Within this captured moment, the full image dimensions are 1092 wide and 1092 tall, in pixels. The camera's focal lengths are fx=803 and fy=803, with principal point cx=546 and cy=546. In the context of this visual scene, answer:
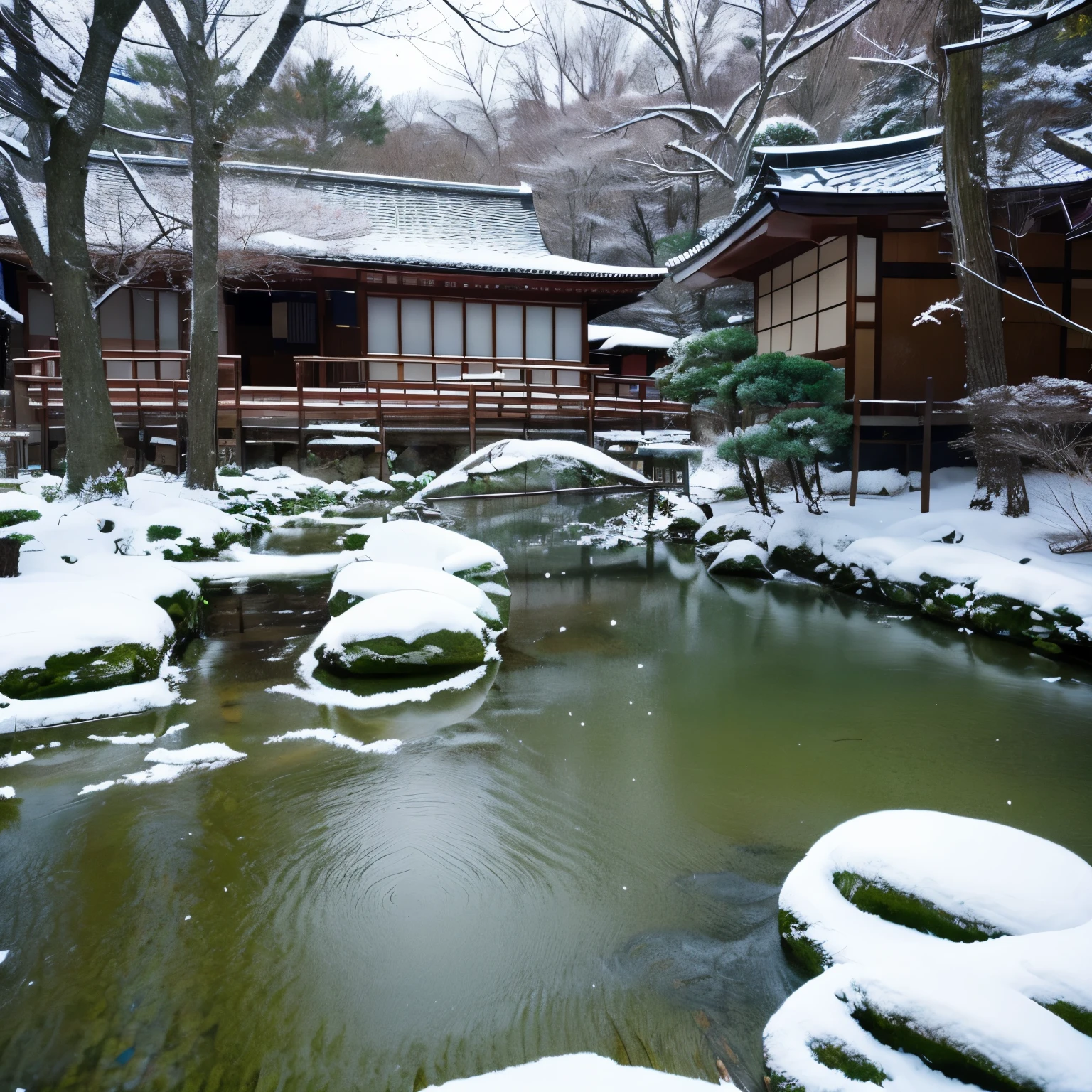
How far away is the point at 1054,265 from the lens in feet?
41.5

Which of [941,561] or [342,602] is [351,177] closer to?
[342,602]

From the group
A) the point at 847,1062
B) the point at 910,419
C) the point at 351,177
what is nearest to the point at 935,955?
the point at 847,1062

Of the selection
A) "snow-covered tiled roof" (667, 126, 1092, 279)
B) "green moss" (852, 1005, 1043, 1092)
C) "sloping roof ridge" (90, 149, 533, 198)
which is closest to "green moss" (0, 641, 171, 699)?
"green moss" (852, 1005, 1043, 1092)

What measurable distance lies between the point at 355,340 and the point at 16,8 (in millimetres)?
11547

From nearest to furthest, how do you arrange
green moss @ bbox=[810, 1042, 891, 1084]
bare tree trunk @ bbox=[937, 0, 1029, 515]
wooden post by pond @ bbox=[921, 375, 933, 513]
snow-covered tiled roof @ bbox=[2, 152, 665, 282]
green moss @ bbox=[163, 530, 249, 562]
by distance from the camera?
green moss @ bbox=[810, 1042, 891, 1084] → green moss @ bbox=[163, 530, 249, 562] → bare tree trunk @ bbox=[937, 0, 1029, 515] → wooden post by pond @ bbox=[921, 375, 933, 513] → snow-covered tiled roof @ bbox=[2, 152, 665, 282]

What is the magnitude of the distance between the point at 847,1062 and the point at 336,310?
21094mm

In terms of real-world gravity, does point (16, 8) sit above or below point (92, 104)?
above

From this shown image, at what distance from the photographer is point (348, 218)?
19.9 meters

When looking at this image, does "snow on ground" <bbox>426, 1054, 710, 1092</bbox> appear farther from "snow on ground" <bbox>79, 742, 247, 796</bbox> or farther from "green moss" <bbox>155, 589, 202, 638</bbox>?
"green moss" <bbox>155, 589, 202, 638</bbox>

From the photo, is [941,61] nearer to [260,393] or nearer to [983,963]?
[983,963]

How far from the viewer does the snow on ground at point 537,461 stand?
10.8 m

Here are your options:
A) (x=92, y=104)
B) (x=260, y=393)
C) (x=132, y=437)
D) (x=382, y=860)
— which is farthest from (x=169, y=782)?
(x=132, y=437)

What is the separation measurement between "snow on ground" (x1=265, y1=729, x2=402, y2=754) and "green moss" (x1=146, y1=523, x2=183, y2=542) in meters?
4.91

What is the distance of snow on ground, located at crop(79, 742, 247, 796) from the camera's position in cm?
431
